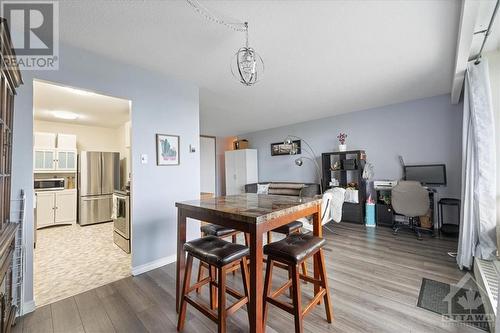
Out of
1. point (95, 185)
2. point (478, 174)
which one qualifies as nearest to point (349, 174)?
point (478, 174)

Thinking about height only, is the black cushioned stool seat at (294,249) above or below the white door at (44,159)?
below

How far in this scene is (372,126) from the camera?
15.6 feet

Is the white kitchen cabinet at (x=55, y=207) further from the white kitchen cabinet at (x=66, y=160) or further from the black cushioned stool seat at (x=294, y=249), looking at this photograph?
the black cushioned stool seat at (x=294, y=249)

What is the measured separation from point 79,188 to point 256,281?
18.9ft

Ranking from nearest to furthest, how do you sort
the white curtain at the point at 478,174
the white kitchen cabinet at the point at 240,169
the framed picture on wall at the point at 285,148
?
1. the white curtain at the point at 478,174
2. the framed picture on wall at the point at 285,148
3. the white kitchen cabinet at the point at 240,169

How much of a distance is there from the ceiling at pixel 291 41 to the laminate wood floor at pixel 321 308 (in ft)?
8.18

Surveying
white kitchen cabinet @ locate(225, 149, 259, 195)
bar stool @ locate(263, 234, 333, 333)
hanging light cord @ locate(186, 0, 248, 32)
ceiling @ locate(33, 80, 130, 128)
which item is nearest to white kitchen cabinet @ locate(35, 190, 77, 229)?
ceiling @ locate(33, 80, 130, 128)

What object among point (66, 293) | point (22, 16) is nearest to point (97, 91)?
point (22, 16)

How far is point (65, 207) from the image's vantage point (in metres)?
4.97

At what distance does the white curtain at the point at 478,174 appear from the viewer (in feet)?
7.64

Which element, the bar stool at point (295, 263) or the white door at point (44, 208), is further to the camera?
the white door at point (44, 208)

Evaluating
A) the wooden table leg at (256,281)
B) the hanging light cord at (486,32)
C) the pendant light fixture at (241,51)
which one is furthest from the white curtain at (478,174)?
the wooden table leg at (256,281)

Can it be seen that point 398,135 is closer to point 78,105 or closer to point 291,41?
point 291,41

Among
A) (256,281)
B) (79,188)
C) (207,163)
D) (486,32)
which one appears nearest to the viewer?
(256,281)
